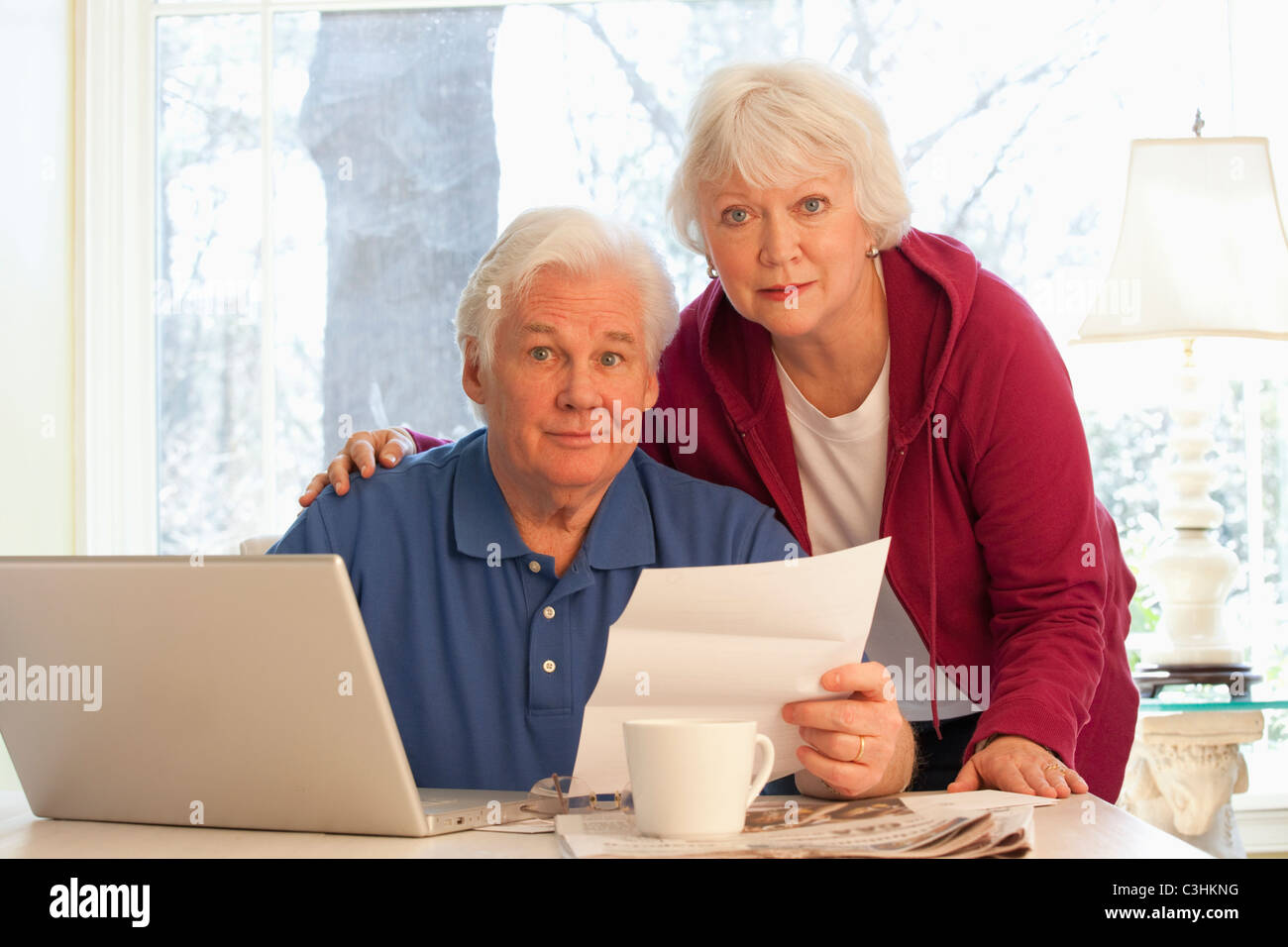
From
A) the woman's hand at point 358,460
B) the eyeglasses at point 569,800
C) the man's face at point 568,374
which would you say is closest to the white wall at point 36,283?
the woman's hand at point 358,460

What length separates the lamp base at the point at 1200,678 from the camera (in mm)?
2426

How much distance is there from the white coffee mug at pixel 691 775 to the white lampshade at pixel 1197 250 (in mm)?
1747

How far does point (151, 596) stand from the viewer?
876 millimetres

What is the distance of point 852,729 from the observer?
1.05 meters

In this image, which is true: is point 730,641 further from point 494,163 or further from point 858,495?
point 494,163

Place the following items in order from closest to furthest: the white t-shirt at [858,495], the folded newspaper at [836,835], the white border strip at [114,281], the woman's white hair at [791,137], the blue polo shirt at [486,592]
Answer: the folded newspaper at [836,835]
the blue polo shirt at [486,592]
the woman's white hair at [791,137]
the white t-shirt at [858,495]
the white border strip at [114,281]

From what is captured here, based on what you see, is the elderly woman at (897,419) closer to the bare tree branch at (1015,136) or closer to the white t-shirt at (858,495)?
the white t-shirt at (858,495)

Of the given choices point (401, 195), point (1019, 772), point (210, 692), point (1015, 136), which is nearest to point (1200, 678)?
point (1019, 772)

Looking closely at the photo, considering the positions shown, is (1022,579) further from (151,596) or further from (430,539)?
(151,596)

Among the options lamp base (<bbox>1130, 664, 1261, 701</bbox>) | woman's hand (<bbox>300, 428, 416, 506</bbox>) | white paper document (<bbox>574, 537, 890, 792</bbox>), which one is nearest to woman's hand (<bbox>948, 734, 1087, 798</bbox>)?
white paper document (<bbox>574, 537, 890, 792</bbox>)

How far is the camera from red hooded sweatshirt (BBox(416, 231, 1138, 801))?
1.55 meters

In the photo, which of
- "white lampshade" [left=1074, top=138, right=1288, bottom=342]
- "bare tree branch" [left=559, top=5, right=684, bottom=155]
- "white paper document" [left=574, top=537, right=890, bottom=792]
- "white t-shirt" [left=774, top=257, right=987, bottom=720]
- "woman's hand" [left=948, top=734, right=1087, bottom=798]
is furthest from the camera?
"bare tree branch" [left=559, top=5, right=684, bottom=155]

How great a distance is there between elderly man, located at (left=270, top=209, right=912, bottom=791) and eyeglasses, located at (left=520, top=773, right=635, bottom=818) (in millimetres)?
272

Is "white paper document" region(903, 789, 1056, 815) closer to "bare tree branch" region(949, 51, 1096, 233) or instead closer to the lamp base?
the lamp base
